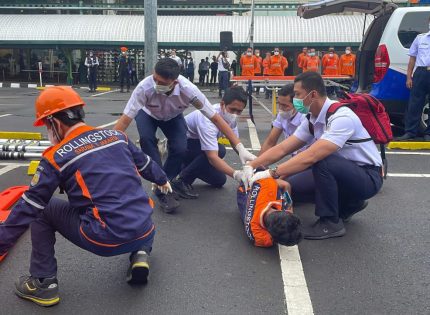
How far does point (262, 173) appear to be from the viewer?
3588 millimetres

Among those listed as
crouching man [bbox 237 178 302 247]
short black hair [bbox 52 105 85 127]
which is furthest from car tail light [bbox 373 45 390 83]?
→ short black hair [bbox 52 105 85 127]

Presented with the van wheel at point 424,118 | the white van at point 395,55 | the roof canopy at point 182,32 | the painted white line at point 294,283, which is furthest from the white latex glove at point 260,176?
the roof canopy at point 182,32

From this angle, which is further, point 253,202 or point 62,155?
point 253,202

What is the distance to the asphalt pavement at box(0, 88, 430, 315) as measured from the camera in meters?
2.67

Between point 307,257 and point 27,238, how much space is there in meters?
2.16

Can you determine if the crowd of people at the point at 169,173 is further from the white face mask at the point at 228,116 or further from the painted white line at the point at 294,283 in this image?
the painted white line at the point at 294,283

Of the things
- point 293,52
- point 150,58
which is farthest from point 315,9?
point 293,52

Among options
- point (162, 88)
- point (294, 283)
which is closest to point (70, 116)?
point (294, 283)

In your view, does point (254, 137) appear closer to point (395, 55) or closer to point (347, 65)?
point (395, 55)

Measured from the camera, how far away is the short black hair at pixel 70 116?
2.52 metres

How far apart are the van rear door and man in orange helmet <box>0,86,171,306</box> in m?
6.07

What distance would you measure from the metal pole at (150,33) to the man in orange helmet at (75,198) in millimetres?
3712

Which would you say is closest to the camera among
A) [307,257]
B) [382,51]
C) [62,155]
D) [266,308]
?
[62,155]

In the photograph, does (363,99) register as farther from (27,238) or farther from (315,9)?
(315,9)
